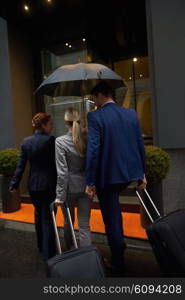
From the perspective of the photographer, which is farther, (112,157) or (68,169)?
(68,169)

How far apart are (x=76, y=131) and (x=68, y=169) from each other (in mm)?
445

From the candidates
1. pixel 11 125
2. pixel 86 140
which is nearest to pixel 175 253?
pixel 86 140

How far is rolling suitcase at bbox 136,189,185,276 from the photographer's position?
1978 mm

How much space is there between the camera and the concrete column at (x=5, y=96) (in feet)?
20.9

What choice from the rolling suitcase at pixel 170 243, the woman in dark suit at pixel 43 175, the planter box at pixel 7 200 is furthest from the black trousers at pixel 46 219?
the planter box at pixel 7 200

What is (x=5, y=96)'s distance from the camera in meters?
6.42

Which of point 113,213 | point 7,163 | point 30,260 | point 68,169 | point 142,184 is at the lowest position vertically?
point 30,260

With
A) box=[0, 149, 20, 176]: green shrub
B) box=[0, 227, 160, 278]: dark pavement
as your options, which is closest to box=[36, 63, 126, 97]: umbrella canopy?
box=[0, 149, 20, 176]: green shrub

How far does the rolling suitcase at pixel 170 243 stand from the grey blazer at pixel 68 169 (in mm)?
1006

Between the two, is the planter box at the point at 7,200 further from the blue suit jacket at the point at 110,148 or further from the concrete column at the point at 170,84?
the blue suit jacket at the point at 110,148

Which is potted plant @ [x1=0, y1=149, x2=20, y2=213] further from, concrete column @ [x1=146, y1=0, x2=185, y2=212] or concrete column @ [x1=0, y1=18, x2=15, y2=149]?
concrete column @ [x1=146, y1=0, x2=185, y2=212]

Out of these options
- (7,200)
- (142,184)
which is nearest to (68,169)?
(142,184)

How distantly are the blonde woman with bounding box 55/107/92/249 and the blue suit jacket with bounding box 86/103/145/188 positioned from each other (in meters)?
0.22

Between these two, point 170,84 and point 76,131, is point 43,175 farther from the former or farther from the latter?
point 170,84
